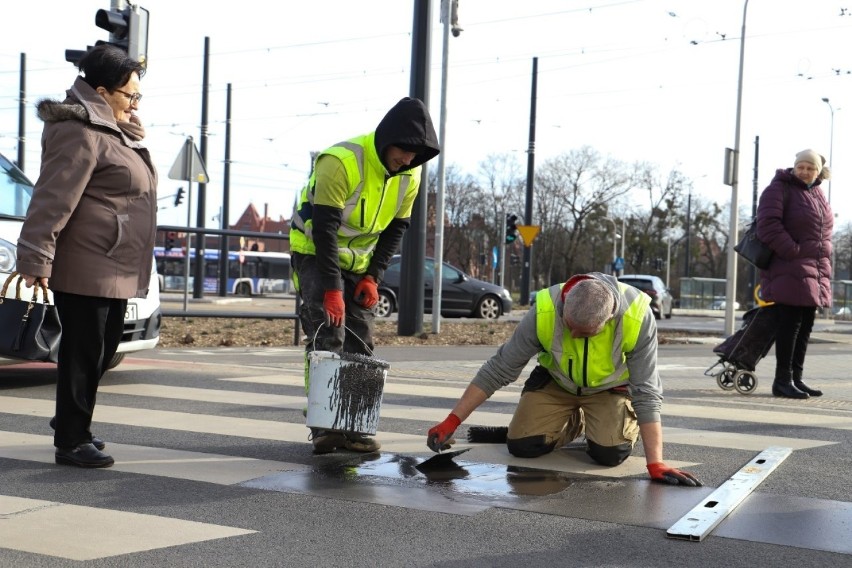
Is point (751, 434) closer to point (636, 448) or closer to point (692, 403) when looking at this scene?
point (636, 448)

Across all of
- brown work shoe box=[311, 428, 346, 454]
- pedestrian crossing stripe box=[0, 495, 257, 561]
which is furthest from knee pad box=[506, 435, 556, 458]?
pedestrian crossing stripe box=[0, 495, 257, 561]

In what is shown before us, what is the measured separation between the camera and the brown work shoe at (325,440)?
5.38m

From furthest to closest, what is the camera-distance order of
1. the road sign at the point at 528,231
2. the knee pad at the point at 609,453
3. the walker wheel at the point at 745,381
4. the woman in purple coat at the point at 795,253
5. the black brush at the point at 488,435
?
the road sign at the point at 528,231 < the walker wheel at the point at 745,381 < the woman in purple coat at the point at 795,253 < the black brush at the point at 488,435 < the knee pad at the point at 609,453

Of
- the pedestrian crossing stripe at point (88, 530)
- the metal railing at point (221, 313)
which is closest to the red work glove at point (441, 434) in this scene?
the pedestrian crossing stripe at point (88, 530)

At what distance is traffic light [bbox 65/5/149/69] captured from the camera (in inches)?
389

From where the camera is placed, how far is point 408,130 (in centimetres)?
515

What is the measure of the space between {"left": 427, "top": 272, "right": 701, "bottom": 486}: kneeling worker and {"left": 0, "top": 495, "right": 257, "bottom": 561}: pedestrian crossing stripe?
137cm

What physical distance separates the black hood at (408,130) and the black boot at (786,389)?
4.72 m

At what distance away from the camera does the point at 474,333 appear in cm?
1755

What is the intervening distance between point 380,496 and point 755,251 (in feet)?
17.7

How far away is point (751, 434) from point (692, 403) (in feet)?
5.32

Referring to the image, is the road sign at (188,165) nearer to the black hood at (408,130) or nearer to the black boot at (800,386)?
the black boot at (800,386)

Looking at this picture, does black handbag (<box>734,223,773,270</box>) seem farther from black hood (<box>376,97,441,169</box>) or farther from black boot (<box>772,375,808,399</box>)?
black hood (<box>376,97,441,169</box>)

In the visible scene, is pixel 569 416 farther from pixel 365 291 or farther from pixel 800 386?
pixel 800 386
